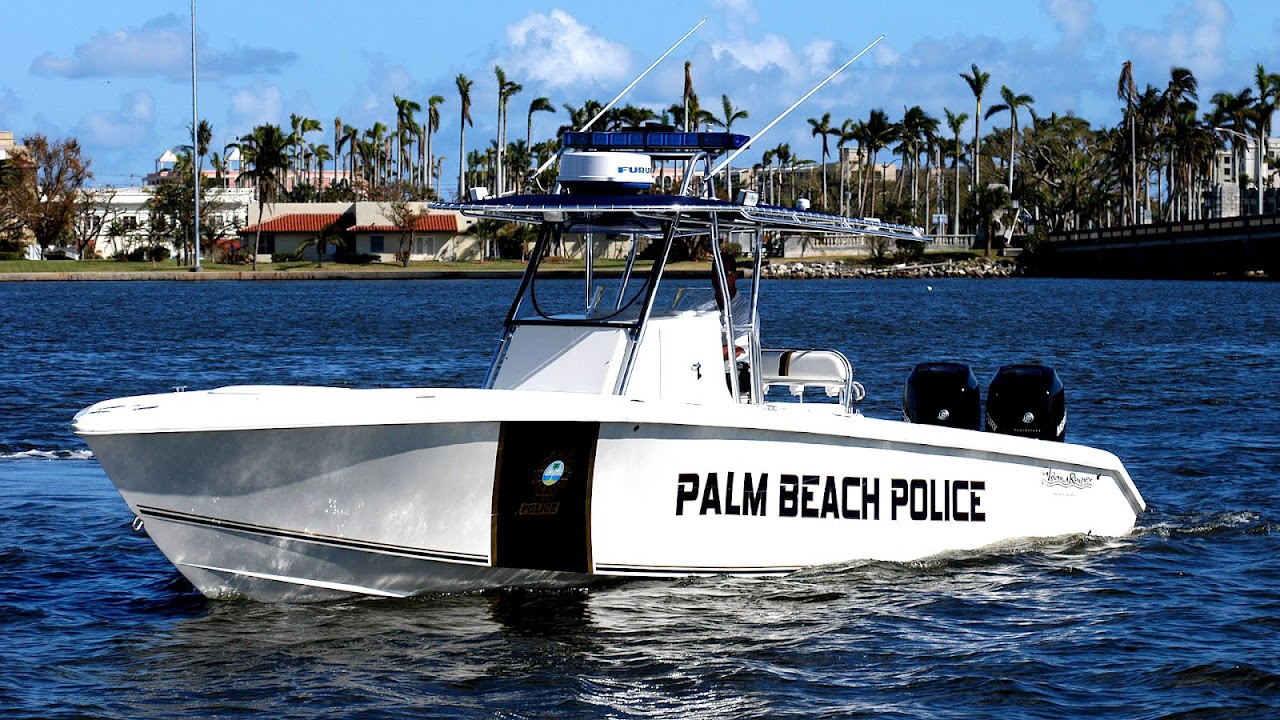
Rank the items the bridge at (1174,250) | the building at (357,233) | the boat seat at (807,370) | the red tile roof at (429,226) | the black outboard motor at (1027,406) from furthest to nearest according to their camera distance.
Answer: the building at (357,233)
the red tile roof at (429,226)
the bridge at (1174,250)
the boat seat at (807,370)
the black outboard motor at (1027,406)

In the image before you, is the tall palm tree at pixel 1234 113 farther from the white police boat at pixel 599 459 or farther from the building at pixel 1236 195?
the white police boat at pixel 599 459

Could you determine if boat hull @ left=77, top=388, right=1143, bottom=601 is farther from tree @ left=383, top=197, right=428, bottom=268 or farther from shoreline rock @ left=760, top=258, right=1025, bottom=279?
shoreline rock @ left=760, top=258, right=1025, bottom=279

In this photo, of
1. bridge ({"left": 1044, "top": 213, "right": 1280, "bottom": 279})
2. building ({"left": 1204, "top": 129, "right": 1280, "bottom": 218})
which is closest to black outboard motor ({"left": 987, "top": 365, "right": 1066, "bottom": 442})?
bridge ({"left": 1044, "top": 213, "right": 1280, "bottom": 279})

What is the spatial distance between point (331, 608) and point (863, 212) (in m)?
116

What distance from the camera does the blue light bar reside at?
11.5 metres

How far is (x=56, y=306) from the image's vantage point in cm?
6438

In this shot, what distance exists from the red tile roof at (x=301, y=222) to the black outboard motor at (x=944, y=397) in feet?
312

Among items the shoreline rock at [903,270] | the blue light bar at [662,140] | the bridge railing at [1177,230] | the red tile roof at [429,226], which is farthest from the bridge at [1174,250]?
the blue light bar at [662,140]

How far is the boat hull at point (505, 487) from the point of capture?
31.5 feet

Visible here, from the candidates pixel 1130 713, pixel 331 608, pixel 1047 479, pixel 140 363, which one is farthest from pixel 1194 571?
pixel 140 363

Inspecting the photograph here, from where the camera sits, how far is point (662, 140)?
11516mm

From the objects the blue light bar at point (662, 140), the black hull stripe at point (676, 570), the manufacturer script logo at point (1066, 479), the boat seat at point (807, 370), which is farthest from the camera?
the boat seat at point (807, 370)

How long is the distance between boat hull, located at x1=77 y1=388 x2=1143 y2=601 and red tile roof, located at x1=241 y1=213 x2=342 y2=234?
97.0 meters

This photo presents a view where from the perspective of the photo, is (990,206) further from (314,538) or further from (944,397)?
(314,538)
